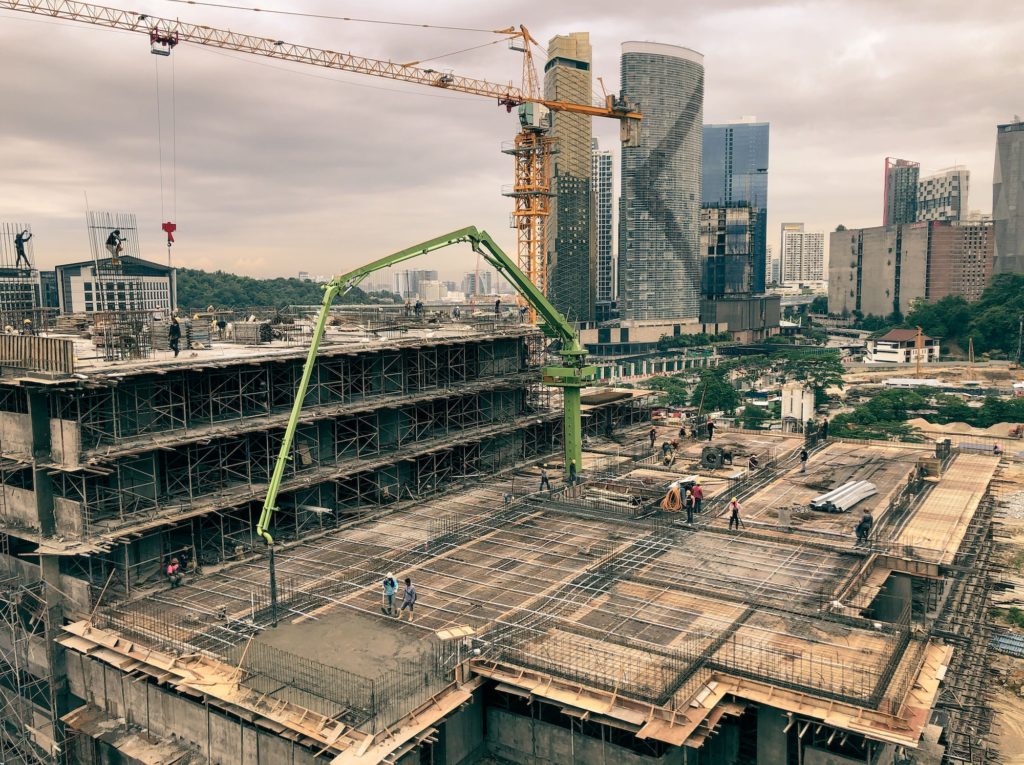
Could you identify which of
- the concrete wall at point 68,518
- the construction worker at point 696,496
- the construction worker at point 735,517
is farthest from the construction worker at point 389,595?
the construction worker at point 696,496

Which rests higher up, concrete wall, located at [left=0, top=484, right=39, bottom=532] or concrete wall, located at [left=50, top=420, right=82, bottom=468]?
concrete wall, located at [left=50, top=420, right=82, bottom=468]

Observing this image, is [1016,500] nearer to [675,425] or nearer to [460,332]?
[675,425]

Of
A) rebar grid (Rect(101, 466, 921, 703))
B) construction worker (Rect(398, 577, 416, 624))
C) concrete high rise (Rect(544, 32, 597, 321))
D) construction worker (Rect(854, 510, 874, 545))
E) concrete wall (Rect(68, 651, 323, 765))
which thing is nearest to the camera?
concrete wall (Rect(68, 651, 323, 765))

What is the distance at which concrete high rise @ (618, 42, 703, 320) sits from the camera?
577 feet

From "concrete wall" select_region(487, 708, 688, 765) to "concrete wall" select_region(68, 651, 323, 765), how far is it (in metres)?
6.16

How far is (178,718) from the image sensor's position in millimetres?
24922

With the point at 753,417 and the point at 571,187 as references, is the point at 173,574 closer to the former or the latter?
the point at 753,417

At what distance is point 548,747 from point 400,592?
26.6 feet

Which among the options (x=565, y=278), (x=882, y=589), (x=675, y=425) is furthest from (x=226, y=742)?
(x=565, y=278)

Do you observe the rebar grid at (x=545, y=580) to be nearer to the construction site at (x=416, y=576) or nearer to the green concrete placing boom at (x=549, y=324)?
the construction site at (x=416, y=576)

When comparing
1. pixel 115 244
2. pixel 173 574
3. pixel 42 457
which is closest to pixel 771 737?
pixel 173 574

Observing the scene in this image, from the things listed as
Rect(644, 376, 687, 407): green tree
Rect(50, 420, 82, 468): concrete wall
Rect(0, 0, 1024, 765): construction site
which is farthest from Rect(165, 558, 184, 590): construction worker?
Rect(644, 376, 687, 407): green tree

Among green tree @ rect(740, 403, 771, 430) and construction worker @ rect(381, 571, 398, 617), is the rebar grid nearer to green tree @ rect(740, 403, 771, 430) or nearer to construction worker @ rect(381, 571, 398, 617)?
construction worker @ rect(381, 571, 398, 617)

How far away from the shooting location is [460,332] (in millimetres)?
49594
